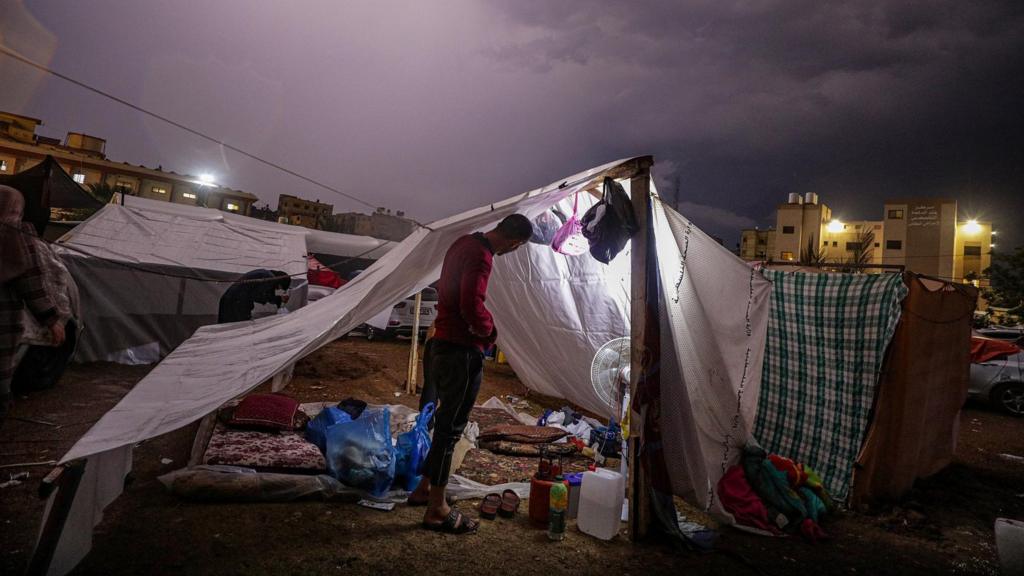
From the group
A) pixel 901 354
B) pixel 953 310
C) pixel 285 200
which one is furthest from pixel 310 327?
pixel 285 200

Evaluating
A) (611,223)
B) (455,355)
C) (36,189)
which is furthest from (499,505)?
(36,189)

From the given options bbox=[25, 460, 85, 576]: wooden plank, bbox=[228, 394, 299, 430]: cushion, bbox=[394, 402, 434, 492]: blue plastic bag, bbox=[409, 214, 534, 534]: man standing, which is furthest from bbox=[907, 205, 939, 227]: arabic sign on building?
bbox=[25, 460, 85, 576]: wooden plank

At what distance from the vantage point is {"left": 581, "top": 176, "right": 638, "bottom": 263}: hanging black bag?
335cm

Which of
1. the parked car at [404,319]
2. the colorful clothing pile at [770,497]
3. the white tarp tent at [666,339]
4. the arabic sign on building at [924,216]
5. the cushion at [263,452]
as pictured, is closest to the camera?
the white tarp tent at [666,339]

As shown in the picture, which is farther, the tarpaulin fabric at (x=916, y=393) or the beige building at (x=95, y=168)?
the beige building at (x=95, y=168)

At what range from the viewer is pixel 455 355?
3.04 m

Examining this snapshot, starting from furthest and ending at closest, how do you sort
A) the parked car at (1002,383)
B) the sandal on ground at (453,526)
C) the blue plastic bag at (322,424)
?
the parked car at (1002,383)
the blue plastic bag at (322,424)
the sandal on ground at (453,526)

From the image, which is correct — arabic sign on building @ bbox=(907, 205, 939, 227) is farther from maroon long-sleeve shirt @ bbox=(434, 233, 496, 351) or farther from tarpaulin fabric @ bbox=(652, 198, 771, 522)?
maroon long-sleeve shirt @ bbox=(434, 233, 496, 351)

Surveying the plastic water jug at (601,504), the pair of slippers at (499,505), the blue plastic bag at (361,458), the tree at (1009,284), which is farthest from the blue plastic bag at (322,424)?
the tree at (1009,284)

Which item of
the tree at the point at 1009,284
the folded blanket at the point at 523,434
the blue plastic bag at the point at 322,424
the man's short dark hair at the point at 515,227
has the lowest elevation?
the folded blanket at the point at 523,434

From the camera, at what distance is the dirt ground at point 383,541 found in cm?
244

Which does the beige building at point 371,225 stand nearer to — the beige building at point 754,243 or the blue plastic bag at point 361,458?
the beige building at point 754,243

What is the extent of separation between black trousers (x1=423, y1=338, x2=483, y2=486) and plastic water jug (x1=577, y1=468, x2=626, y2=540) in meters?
0.94

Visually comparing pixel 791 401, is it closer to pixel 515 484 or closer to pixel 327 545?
pixel 515 484
